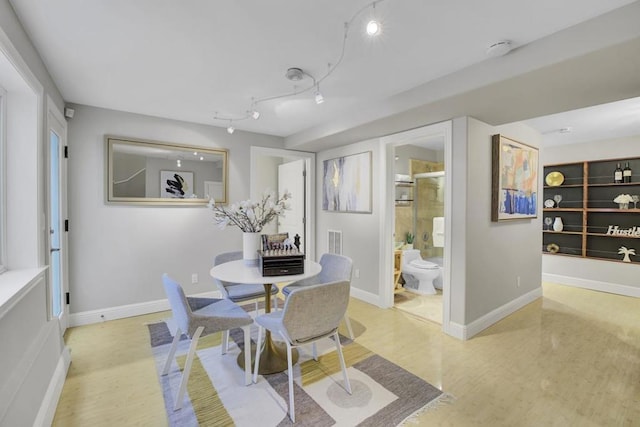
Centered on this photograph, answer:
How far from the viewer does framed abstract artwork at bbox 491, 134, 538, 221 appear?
3070mm

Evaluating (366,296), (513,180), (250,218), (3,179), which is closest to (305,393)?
(250,218)

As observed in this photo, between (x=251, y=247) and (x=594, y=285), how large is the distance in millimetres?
5118

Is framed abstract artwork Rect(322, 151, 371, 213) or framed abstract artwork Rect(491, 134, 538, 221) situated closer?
framed abstract artwork Rect(491, 134, 538, 221)

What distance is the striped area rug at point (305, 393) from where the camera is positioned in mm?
1748

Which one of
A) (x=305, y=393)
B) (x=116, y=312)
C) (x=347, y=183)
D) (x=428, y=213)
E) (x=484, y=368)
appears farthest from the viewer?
(x=428, y=213)

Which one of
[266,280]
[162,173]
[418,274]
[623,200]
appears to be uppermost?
[162,173]

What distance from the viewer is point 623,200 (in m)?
4.18

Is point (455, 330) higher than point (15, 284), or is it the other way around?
point (15, 284)

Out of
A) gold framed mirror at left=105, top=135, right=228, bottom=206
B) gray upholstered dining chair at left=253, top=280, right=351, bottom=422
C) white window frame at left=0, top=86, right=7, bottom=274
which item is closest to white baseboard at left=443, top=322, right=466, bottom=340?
gray upholstered dining chair at left=253, top=280, right=351, bottom=422

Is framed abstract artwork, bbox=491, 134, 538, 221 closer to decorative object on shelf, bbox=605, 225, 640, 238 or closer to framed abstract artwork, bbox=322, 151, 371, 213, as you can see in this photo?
framed abstract artwork, bbox=322, 151, 371, 213

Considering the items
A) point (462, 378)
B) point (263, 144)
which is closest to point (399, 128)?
point (263, 144)

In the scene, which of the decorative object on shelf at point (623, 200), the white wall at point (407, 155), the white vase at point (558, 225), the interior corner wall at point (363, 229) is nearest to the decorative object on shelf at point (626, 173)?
the decorative object on shelf at point (623, 200)

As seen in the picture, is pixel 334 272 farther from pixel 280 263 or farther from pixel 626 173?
pixel 626 173

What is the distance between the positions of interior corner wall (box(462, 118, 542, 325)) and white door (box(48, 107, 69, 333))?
3.75 meters
